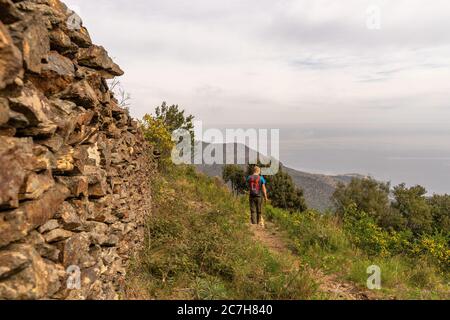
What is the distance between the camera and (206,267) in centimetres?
611

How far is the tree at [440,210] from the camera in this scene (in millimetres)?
34841

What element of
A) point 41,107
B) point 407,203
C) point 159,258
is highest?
point 41,107

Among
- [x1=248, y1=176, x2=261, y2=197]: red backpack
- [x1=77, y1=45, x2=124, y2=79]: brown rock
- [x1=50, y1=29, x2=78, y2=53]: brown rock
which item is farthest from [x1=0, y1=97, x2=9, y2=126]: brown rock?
[x1=248, y1=176, x2=261, y2=197]: red backpack

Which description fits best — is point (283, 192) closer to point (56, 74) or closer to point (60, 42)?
point (60, 42)

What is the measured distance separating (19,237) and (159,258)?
423 centimetres

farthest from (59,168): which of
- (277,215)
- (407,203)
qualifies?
(407,203)

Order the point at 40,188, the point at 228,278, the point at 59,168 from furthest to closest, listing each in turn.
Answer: the point at 228,278 < the point at 59,168 < the point at 40,188

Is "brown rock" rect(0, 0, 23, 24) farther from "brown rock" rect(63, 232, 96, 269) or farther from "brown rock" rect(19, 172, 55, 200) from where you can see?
"brown rock" rect(63, 232, 96, 269)

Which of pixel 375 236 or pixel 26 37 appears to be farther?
pixel 375 236

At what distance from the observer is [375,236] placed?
8828 millimetres

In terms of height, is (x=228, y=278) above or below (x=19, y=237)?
below

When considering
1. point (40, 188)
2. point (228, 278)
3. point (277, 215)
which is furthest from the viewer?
point (277, 215)

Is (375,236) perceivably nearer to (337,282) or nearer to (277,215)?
(337,282)

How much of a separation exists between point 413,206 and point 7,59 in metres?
41.1
